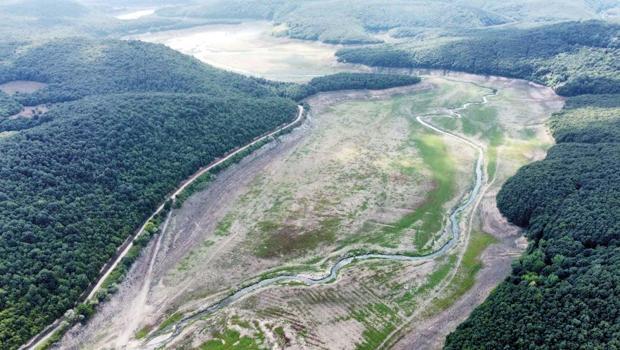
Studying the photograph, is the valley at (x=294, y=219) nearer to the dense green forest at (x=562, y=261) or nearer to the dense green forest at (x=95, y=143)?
the dense green forest at (x=562, y=261)

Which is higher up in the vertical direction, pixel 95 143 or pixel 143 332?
pixel 95 143

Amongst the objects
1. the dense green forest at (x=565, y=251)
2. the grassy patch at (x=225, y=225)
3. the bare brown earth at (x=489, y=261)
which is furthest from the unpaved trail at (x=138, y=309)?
the dense green forest at (x=565, y=251)

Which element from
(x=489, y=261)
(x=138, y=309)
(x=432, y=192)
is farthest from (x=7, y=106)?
(x=489, y=261)

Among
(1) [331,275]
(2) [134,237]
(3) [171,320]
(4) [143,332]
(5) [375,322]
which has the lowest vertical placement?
(4) [143,332]

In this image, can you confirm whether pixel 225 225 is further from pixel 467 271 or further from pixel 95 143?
pixel 467 271

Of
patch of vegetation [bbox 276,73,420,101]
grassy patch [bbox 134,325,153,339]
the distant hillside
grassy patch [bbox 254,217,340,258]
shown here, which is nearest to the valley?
grassy patch [bbox 254,217,340,258]
